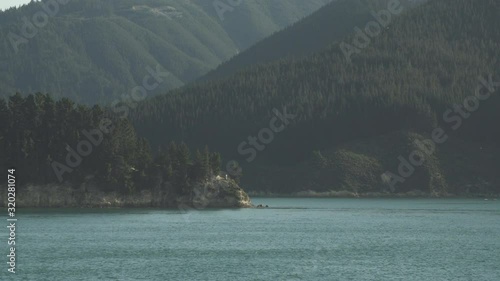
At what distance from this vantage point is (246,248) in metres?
128

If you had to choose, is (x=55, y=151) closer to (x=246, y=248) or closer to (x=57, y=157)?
(x=57, y=157)

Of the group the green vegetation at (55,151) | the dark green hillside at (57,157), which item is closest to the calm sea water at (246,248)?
the dark green hillside at (57,157)

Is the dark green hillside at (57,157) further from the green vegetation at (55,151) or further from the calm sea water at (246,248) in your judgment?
the calm sea water at (246,248)

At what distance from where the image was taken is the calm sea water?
102188mm

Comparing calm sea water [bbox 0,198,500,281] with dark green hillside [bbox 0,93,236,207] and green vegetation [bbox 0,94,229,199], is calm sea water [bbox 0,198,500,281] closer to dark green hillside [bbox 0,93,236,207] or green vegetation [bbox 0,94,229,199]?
dark green hillside [bbox 0,93,236,207]

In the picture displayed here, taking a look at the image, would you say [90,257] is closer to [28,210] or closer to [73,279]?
[73,279]

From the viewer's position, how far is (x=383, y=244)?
135500 mm

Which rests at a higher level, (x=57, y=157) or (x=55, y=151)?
(x=55, y=151)

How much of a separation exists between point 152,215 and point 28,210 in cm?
2502

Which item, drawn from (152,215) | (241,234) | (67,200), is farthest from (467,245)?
(67,200)

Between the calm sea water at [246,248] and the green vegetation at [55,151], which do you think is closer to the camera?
the calm sea water at [246,248]

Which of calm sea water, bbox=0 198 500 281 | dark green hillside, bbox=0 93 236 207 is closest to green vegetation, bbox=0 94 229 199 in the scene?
dark green hillside, bbox=0 93 236 207

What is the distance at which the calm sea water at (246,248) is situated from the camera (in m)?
102

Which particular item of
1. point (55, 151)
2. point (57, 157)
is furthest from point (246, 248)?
point (55, 151)
